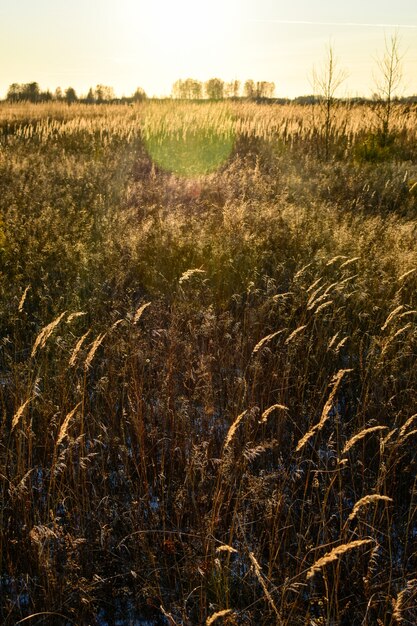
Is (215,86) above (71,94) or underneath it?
above

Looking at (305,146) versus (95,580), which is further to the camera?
(305,146)

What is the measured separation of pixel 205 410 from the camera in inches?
108

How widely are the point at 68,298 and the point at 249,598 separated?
2921 millimetres

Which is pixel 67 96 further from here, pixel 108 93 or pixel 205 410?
pixel 205 410

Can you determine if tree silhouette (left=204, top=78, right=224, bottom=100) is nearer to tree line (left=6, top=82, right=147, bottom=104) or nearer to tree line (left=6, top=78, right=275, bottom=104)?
tree line (left=6, top=78, right=275, bottom=104)

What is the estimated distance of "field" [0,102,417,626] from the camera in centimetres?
199

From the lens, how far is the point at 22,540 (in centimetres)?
211

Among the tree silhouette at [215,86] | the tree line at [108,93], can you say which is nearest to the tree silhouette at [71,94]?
the tree line at [108,93]

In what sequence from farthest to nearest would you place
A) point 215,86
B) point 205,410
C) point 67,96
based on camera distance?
point 215,86
point 67,96
point 205,410

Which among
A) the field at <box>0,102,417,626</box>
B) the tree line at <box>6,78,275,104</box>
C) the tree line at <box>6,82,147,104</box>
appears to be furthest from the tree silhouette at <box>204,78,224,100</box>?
the field at <box>0,102,417,626</box>

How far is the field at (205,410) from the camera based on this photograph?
199 centimetres

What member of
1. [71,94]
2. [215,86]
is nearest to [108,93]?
[71,94]

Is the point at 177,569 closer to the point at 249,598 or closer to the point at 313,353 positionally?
the point at 249,598

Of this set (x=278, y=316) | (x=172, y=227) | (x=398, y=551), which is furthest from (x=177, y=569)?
(x=172, y=227)
